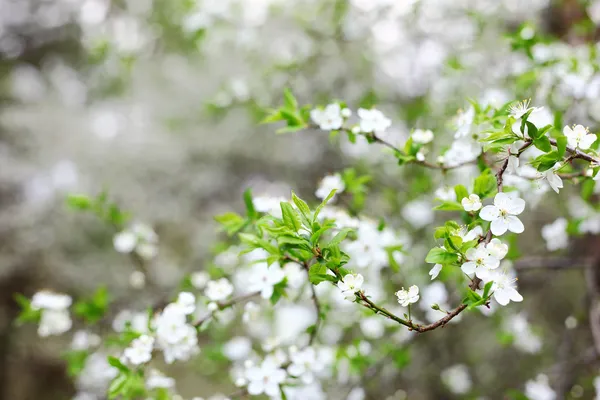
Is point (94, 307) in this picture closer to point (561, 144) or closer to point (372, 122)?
point (372, 122)

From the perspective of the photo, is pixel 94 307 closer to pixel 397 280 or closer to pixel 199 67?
pixel 397 280

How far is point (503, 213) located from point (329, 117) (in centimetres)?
60

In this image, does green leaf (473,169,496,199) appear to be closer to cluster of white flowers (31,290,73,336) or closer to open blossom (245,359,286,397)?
open blossom (245,359,286,397)

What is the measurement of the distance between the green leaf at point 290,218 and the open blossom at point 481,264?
13.7 inches

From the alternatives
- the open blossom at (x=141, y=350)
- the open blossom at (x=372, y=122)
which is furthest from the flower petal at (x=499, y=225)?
the open blossom at (x=141, y=350)

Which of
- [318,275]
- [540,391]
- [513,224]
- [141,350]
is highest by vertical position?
[513,224]

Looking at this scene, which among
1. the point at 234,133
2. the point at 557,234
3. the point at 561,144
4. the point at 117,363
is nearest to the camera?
the point at 561,144

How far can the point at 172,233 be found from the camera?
4.22m

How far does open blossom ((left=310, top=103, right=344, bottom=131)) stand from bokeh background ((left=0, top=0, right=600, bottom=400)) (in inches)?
30.4

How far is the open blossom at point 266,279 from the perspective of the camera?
132cm

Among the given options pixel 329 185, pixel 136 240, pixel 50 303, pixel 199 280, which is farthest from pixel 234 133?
pixel 329 185

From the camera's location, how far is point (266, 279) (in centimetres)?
134

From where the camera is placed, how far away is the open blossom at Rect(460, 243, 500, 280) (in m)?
0.93

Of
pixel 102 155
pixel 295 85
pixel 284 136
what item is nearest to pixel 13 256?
pixel 102 155
